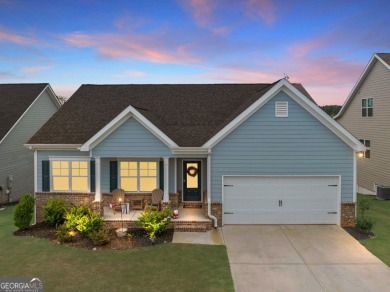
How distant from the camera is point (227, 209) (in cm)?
1371

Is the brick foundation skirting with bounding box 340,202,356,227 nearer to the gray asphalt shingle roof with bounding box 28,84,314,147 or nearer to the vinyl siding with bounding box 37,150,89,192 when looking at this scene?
the gray asphalt shingle roof with bounding box 28,84,314,147

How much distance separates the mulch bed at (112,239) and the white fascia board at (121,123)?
12.4 feet

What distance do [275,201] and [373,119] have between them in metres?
13.7

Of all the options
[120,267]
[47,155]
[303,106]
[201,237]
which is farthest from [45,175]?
[303,106]

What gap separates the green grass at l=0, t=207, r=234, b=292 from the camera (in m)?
8.21

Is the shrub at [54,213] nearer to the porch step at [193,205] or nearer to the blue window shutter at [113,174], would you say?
the blue window shutter at [113,174]

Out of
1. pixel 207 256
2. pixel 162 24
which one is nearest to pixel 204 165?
pixel 207 256

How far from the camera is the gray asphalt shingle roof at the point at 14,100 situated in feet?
74.4

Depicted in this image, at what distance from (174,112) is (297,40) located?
39.7 feet

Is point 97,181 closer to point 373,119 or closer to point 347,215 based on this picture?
point 347,215

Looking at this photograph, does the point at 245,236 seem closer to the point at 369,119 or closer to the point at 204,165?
the point at 204,165

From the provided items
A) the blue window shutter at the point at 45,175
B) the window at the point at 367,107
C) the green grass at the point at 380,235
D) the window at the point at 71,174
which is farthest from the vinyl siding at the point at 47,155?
the window at the point at 367,107

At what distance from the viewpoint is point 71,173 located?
15.1 meters

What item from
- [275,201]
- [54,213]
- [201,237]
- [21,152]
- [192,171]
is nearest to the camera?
[201,237]
